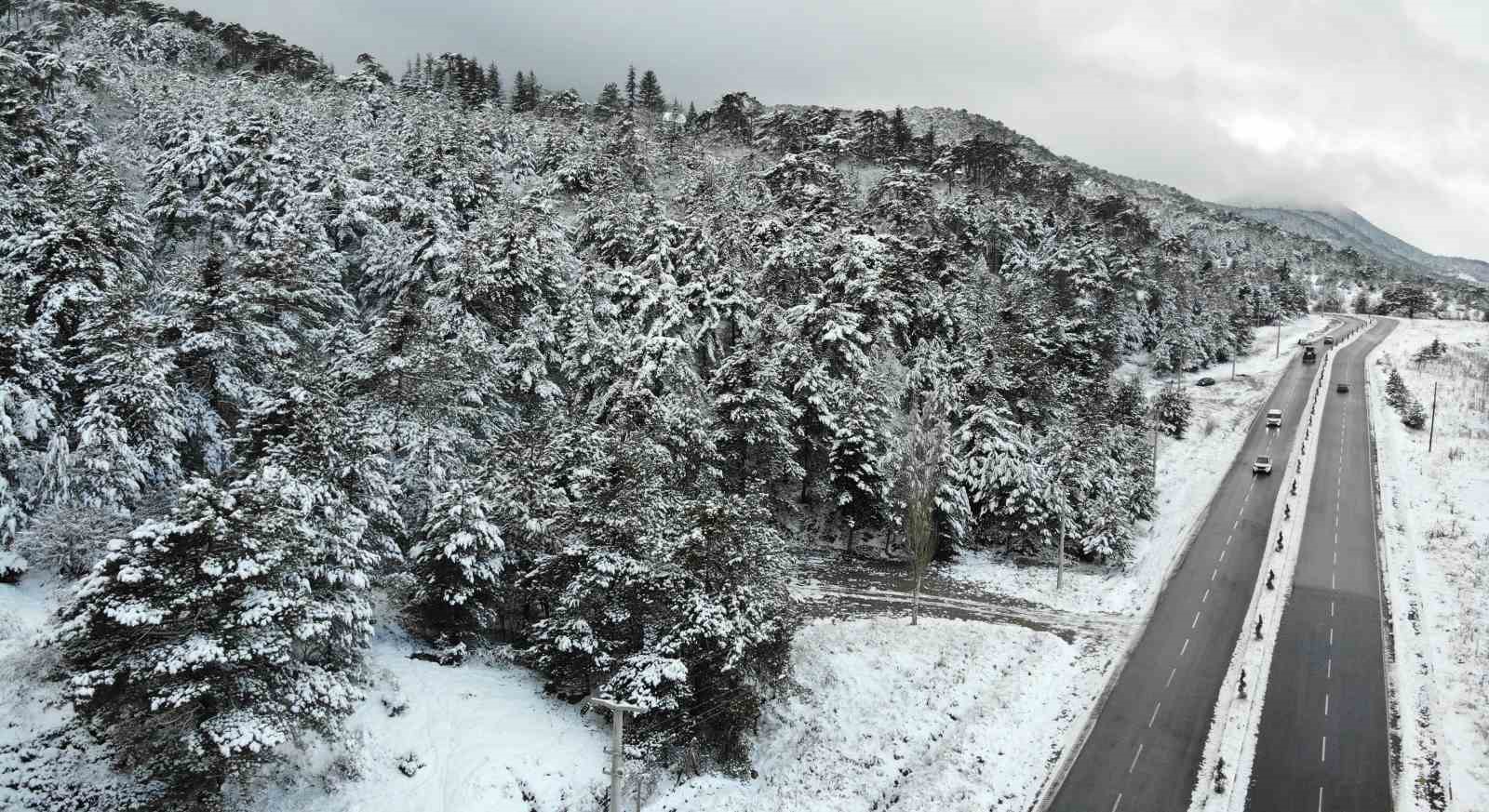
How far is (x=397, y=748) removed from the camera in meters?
20.5

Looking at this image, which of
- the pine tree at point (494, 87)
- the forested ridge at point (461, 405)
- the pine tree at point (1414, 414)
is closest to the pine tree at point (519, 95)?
the pine tree at point (494, 87)

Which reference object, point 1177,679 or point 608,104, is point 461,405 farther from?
point 608,104

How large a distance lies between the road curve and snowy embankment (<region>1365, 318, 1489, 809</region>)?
5.88 metres

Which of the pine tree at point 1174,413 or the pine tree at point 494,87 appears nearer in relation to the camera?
the pine tree at point 1174,413

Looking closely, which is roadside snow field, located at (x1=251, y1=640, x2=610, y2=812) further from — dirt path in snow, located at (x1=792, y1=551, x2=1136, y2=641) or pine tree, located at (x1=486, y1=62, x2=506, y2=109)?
pine tree, located at (x1=486, y1=62, x2=506, y2=109)

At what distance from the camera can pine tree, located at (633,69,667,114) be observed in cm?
12825

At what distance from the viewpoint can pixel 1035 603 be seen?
122 ft

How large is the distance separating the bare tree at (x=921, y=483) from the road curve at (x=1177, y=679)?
9193mm

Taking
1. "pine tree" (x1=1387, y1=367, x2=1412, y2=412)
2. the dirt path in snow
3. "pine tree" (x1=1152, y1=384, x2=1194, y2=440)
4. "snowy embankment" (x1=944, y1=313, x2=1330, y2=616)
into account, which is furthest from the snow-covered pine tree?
"pine tree" (x1=1387, y1=367, x2=1412, y2=412)

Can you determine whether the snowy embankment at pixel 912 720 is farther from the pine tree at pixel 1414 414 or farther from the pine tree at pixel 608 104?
the pine tree at pixel 608 104

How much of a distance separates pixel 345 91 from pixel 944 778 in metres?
104

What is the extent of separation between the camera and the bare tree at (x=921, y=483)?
113 ft

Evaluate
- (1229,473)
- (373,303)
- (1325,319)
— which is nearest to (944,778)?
(373,303)

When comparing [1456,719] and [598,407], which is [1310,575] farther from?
[598,407]
